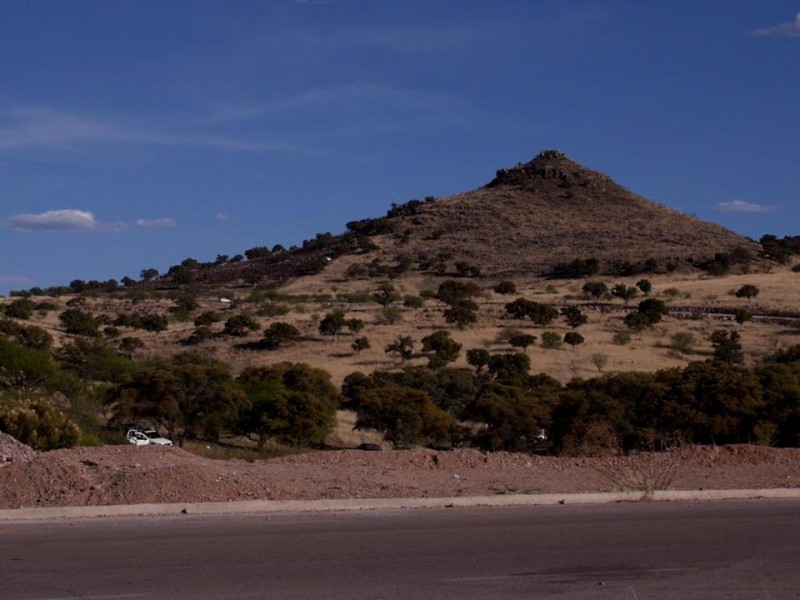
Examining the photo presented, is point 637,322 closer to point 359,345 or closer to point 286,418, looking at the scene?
point 359,345

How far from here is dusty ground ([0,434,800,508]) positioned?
52.6ft

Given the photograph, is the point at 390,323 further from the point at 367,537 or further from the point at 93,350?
the point at 367,537

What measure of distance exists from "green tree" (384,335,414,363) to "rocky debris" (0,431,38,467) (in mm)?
40308

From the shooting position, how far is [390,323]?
71.7m

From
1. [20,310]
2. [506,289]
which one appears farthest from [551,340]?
[20,310]

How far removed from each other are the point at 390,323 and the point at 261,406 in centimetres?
3666

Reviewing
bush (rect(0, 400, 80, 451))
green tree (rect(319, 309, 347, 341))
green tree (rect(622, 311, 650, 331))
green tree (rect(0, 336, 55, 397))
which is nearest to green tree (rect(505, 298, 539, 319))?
green tree (rect(622, 311, 650, 331))

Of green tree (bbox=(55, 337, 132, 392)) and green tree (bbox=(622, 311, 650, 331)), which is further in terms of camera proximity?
green tree (bbox=(622, 311, 650, 331))

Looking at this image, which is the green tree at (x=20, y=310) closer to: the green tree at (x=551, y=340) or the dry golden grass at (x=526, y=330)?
the dry golden grass at (x=526, y=330)

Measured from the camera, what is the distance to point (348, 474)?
1917 centimetres

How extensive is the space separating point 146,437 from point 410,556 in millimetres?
24189

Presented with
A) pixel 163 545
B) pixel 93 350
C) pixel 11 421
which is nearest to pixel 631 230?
pixel 93 350

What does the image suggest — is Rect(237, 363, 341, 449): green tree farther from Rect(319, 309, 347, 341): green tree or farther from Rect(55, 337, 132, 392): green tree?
Rect(319, 309, 347, 341): green tree

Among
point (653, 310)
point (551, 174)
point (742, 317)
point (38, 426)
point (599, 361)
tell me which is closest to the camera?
point (38, 426)
